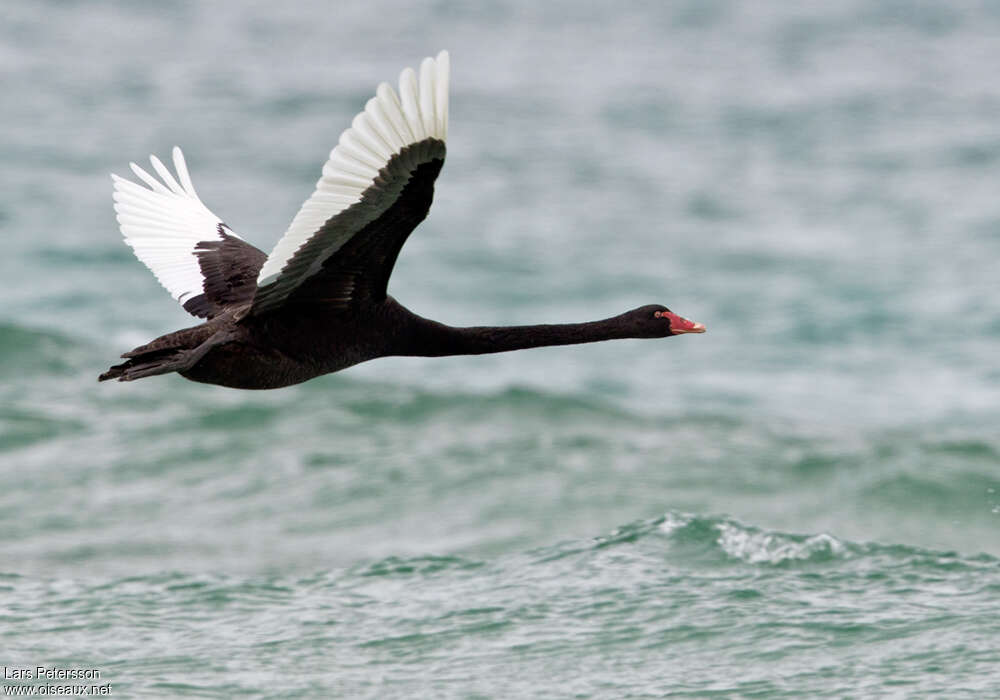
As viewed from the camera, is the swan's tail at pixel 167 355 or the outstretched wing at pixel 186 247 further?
the outstretched wing at pixel 186 247

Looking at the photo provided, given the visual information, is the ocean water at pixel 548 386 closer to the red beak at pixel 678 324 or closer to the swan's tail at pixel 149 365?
the red beak at pixel 678 324

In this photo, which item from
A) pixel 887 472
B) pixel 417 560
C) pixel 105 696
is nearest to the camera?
pixel 105 696

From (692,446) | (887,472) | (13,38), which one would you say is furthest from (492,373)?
(13,38)

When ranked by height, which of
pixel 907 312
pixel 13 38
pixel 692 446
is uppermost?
pixel 13 38

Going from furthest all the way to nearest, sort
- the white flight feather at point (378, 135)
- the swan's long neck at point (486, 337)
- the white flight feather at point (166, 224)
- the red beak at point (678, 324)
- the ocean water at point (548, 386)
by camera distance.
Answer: the ocean water at point (548, 386) → the white flight feather at point (166, 224) → the red beak at point (678, 324) → the swan's long neck at point (486, 337) → the white flight feather at point (378, 135)

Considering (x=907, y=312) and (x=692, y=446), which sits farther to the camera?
(x=907, y=312)

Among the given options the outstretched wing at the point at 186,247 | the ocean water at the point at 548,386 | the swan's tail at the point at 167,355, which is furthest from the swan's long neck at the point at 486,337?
the ocean water at the point at 548,386

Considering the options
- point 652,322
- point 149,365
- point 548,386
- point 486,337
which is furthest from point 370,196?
point 548,386

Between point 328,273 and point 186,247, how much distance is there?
228 centimetres

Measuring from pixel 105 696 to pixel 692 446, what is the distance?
729 cm

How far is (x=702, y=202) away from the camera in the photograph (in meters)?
20.6

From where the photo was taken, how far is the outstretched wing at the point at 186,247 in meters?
9.55

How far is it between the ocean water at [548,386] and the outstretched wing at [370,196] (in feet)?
9.18

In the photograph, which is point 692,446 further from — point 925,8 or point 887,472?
point 925,8
